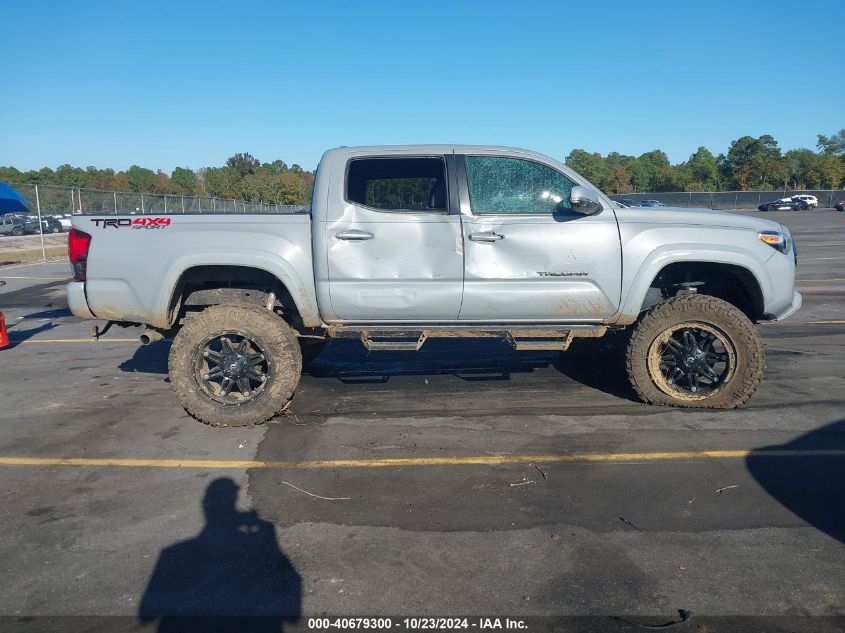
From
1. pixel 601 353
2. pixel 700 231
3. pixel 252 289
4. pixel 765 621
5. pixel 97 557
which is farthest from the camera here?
pixel 601 353

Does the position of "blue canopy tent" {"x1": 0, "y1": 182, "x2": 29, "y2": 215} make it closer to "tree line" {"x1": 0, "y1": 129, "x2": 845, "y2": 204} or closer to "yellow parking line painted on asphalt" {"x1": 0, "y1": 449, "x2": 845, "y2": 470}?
"yellow parking line painted on asphalt" {"x1": 0, "y1": 449, "x2": 845, "y2": 470}

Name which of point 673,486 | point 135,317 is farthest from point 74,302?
point 673,486

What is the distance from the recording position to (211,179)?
75812mm

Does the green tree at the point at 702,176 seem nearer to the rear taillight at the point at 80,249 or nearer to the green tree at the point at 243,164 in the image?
the green tree at the point at 243,164

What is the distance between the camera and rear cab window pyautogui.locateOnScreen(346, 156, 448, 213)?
17.9 feet

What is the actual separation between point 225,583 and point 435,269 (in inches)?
116

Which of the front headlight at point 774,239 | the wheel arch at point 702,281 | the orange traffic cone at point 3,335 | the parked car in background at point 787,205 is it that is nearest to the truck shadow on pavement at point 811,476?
the wheel arch at point 702,281

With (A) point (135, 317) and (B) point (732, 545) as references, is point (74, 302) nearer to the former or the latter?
(A) point (135, 317)

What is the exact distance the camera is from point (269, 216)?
17.5 ft

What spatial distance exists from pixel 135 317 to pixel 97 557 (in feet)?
8.09

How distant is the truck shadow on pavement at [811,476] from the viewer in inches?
146

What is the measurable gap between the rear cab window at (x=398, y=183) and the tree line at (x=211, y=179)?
34239 millimetres

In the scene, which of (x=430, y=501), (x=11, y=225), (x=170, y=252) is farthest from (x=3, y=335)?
(x=11, y=225)

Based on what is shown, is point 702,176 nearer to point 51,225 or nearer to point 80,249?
point 51,225
